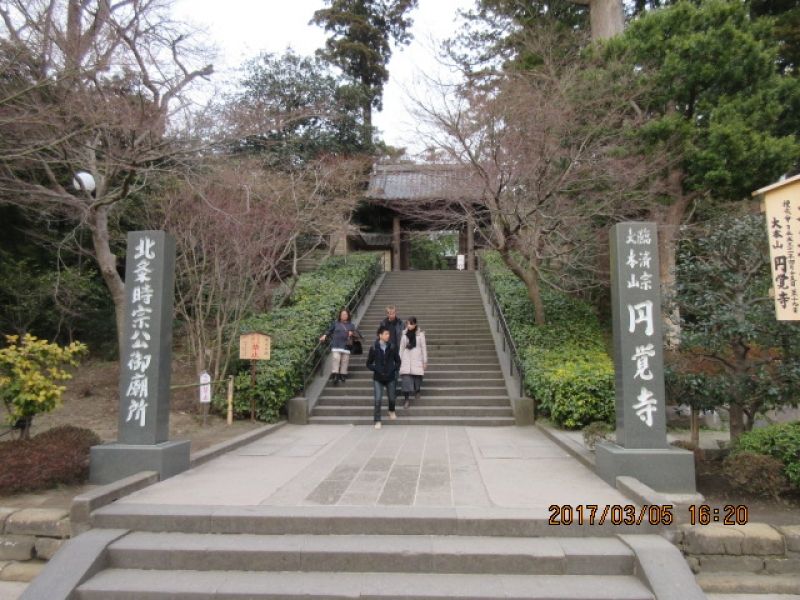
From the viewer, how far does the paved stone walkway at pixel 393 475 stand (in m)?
4.62

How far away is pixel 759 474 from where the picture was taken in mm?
4668

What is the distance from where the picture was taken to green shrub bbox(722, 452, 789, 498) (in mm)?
4645

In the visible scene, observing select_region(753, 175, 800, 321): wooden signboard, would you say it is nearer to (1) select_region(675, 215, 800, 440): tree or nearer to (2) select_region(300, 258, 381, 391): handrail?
(1) select_region(675, 215, 800, 440): tree

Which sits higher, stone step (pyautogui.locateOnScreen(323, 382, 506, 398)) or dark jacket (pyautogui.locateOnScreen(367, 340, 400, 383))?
dark jacket (pyautogui.locateOnScreen(367, 340, 400, 383))

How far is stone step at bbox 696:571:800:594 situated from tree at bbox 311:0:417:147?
2109cm

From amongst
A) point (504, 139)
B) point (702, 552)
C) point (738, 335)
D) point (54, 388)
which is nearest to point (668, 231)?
point (504, 139)

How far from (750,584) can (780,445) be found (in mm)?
1509

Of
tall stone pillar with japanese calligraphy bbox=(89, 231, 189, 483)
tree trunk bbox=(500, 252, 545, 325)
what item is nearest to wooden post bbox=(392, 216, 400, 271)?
tree trunk bbox=(500, 252, 545, 325)

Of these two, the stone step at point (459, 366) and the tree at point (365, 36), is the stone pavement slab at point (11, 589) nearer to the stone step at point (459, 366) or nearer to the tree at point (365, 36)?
the stone step at point (459, 366)

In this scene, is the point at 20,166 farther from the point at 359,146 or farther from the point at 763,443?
the point at 359,146

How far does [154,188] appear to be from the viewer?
40.1 ft

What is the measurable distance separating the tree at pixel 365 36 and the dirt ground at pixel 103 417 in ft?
49.2

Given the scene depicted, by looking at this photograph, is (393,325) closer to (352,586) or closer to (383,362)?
(383,362)
